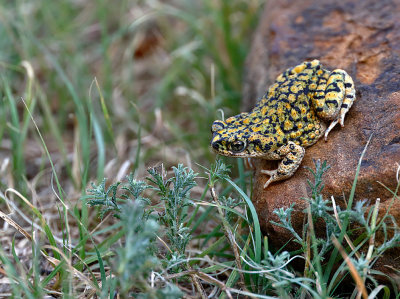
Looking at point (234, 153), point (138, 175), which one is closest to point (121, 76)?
point (138, 175)

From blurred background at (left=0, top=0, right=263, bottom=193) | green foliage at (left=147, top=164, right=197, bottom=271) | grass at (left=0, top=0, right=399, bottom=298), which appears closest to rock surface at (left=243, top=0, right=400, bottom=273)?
grass at (left=0, top=0, right=399, bottom=298)

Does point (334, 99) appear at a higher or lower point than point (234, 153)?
higher

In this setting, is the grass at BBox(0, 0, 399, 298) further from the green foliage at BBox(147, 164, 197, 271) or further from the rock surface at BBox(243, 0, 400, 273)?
the rock surface at BBox(243, 0, 400, 273)

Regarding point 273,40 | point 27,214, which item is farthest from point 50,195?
point 273,40

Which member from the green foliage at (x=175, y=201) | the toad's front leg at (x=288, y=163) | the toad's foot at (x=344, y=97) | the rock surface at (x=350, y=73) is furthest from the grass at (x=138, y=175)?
the toad's foot at (x=344, y=97)

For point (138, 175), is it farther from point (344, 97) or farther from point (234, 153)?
point (344, 97)

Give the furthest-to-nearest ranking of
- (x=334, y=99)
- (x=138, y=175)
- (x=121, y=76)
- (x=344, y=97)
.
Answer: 1. (x=121, y=76)
2. (x=138, y=175)
3. (x=344, y=97)
4. (x=334, y=99)
